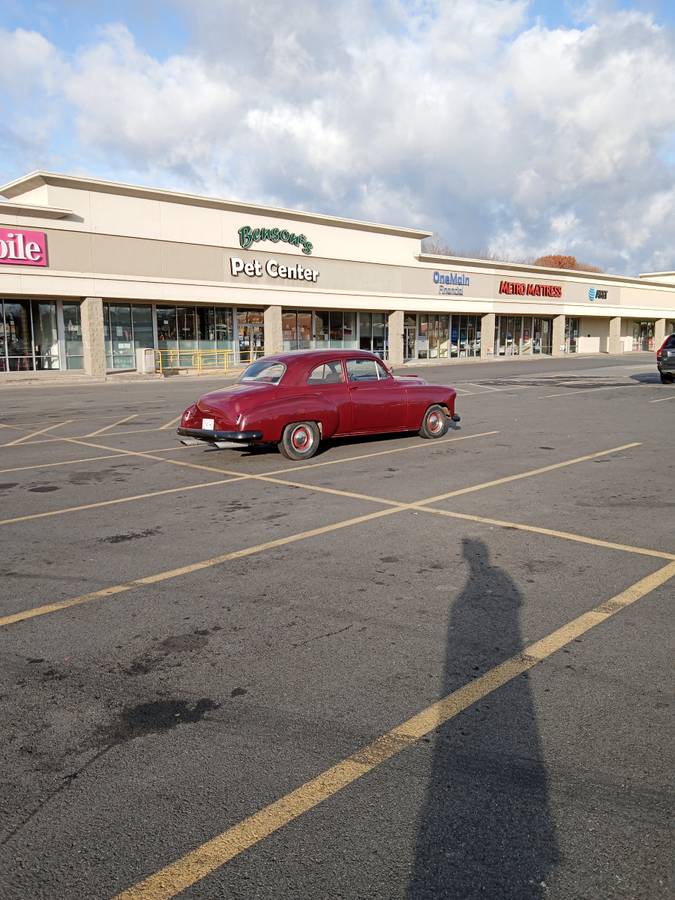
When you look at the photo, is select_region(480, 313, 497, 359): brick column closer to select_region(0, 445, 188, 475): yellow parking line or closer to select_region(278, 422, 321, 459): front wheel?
select_region(0, 445, 188, 475): yellow parking line

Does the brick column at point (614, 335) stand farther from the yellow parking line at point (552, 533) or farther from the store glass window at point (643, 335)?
the yellow parking line at point (552, 533)

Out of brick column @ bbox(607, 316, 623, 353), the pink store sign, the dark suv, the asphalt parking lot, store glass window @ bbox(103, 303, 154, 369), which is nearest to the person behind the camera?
the asphalt parking lot

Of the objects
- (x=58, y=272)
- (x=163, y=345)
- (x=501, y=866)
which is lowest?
(x=501, y=866)

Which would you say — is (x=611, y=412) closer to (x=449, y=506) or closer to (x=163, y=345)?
(x=449, y=506)

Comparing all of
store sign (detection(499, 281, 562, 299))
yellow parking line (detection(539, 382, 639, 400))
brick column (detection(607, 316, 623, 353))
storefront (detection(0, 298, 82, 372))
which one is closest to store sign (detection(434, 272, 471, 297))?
store sign (detection(499, 281, 562, 299))

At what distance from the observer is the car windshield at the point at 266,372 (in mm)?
10438

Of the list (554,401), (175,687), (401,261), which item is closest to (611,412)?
(554,401)

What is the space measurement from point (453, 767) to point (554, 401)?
17455 mm

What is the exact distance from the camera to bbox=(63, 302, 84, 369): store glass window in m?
30.8

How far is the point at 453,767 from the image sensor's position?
3012mm

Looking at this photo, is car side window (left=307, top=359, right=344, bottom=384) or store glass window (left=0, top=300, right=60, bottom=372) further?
store glass window (left=0, top=300, right=60, bottom=372)

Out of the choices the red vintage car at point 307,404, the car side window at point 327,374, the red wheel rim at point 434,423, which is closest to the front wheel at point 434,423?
the red wheel rim at point 434,423

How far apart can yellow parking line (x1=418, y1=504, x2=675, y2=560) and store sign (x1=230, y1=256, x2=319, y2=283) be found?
1149 inches

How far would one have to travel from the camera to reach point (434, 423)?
12.3m
